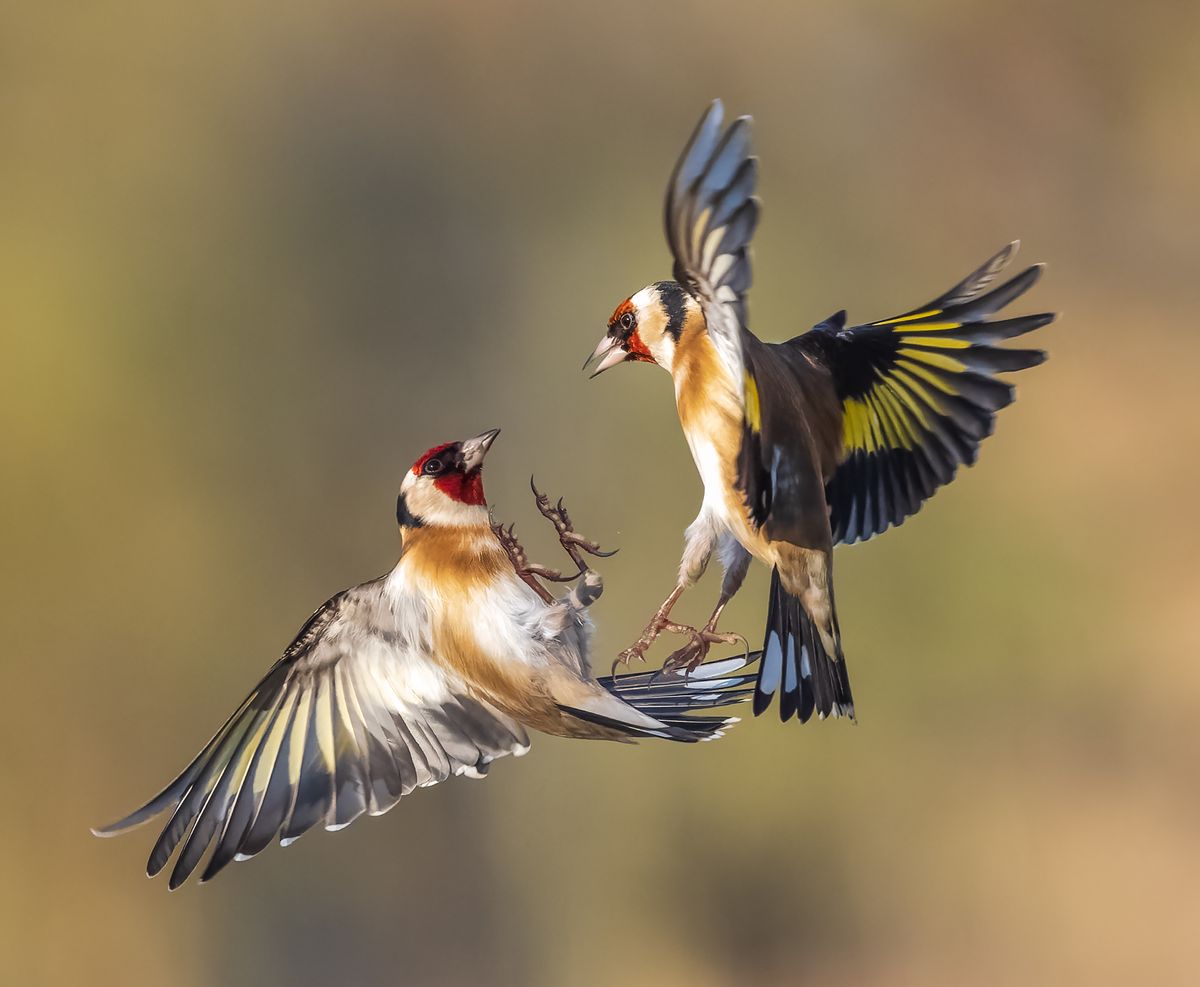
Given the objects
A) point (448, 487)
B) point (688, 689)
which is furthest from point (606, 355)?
point (688, 689)

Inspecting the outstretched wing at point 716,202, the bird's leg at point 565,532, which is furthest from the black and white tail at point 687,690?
the outstretched wing at point 716,202

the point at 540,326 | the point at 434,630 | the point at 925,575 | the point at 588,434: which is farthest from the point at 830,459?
the point at 925,575

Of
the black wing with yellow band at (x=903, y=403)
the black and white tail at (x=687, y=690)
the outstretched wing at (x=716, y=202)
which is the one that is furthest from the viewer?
the black wing with yellow band at (x=903, y=403)

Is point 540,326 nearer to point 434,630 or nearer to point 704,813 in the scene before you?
point 704,813

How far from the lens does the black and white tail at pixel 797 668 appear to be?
33.3 inches

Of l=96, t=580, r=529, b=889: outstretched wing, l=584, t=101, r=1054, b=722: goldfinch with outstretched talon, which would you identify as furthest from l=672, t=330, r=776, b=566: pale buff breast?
l=96, t=580, r=529, b=889: outstretched wing

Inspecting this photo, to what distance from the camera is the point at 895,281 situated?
2674mm

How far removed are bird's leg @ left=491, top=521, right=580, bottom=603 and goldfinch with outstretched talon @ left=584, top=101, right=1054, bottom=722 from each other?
10 centimetres

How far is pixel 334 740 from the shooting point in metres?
1.03

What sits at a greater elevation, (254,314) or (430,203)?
(430,203)

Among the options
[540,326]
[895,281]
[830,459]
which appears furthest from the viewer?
[895,281]

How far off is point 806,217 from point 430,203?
775 mm

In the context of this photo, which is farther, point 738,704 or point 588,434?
point 588,434

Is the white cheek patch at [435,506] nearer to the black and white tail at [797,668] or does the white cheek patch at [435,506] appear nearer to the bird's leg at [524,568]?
the bird's leg at [524,568]
